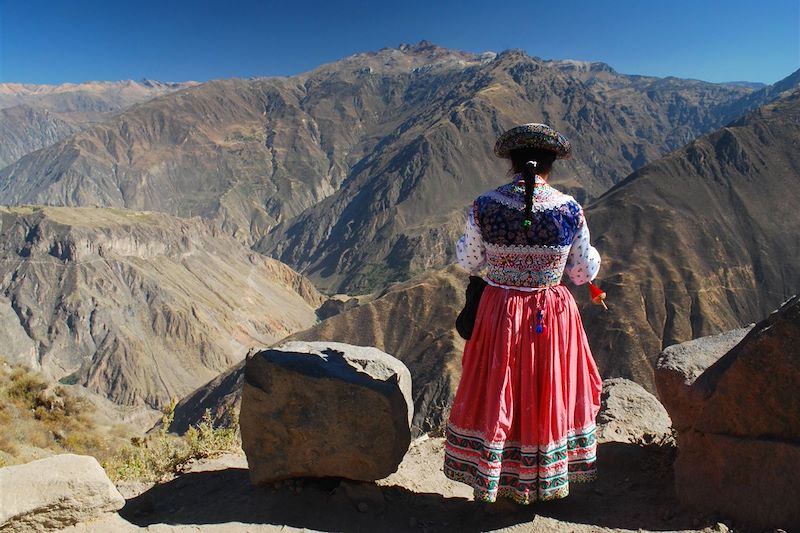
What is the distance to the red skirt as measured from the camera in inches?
137

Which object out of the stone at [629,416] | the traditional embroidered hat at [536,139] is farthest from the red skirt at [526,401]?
the stone at [629,416]

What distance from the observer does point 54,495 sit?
3.24 m

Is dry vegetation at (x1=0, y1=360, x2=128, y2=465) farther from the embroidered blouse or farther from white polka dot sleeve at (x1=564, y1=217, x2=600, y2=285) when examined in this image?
white polka dot sleeve at (x1=564, y1=217, x2=600, y2=285)

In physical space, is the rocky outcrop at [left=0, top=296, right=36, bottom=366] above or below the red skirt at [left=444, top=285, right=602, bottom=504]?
above

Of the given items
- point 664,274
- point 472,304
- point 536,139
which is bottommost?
point 472,304

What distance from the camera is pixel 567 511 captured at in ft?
12.6

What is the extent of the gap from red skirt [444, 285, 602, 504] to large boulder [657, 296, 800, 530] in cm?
70

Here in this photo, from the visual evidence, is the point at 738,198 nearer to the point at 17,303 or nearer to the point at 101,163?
the point at 17,303

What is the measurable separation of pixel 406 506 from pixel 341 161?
167570 mm

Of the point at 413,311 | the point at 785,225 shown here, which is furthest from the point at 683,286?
the point at 413,311

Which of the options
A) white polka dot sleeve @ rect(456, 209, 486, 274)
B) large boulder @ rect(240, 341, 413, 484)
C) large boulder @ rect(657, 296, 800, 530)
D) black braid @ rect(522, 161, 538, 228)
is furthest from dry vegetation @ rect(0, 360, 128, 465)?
large boulder @ rect(657, 296, 800, 530)

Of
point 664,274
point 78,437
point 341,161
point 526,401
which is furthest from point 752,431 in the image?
point 341,161

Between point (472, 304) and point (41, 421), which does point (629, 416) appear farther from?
point (41, 421)

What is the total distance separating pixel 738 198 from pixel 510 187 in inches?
2172
